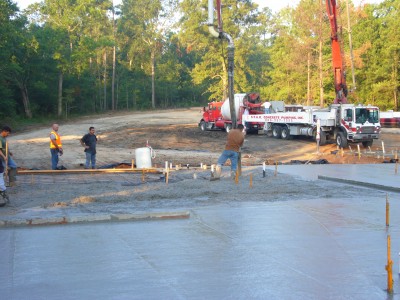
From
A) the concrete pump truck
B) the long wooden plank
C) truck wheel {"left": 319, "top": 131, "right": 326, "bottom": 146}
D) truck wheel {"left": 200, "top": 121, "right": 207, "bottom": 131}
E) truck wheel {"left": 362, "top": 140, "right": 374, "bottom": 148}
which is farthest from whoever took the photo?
truck wheel {"left": 200, "top": 121, "right": 207, "bottom": 131}

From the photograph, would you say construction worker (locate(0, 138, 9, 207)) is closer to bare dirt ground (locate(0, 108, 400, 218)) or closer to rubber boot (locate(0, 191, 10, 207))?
rubber boot (locate(0, 191, 10, 207))

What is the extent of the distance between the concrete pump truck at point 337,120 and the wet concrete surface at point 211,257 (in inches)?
853

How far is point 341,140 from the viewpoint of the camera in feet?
108

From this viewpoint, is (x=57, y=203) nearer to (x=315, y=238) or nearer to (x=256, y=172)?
(x=315, y=238)

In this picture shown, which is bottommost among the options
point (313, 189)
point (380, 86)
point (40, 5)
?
point (313, 189)

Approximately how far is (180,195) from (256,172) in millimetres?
5773

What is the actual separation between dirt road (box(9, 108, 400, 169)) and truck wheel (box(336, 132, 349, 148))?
23.1 inches

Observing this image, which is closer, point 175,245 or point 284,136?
point 175,245

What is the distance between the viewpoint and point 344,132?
32656mm

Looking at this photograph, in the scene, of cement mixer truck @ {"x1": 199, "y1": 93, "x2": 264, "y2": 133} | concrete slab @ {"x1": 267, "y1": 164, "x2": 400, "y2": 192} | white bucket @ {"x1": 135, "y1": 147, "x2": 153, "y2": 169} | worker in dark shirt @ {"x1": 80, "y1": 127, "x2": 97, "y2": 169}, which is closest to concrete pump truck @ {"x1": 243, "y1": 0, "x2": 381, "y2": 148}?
cement mixer truck @ {"x1": 199, "y1": 93, "x2": 264, "y2": 133}

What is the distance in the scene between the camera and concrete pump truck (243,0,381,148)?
32.5m

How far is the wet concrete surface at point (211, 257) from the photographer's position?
20.1ft

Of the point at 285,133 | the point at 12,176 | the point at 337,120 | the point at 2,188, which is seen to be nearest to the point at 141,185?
the point at 12,176

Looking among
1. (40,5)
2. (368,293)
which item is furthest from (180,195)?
(40,5)
